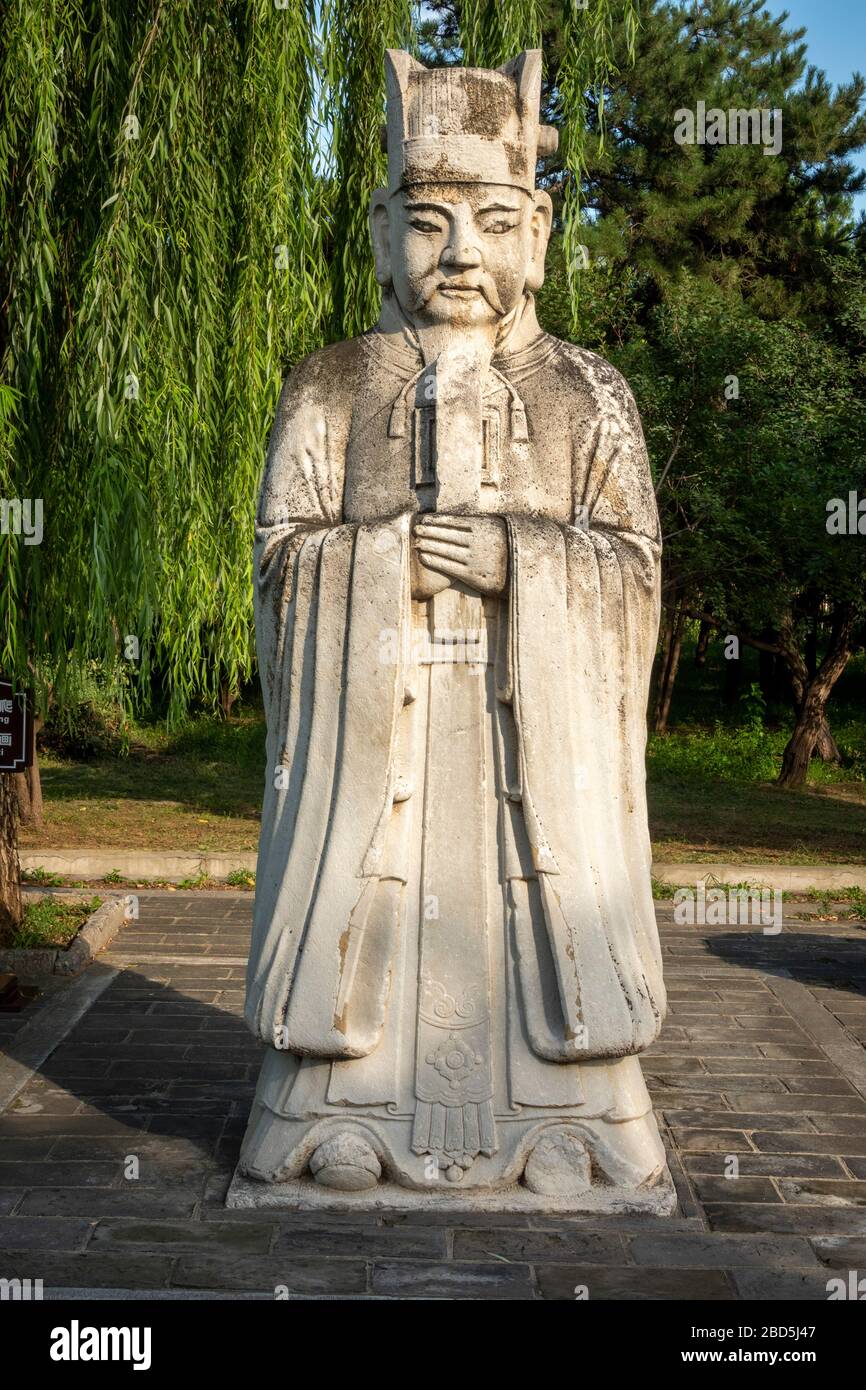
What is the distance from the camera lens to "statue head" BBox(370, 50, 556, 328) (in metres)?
4.72

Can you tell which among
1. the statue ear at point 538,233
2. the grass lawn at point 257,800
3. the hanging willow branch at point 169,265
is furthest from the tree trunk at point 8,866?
→ the statue ear at point 538,233

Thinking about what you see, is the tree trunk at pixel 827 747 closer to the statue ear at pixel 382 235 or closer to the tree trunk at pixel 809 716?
the tree trunk at pixel 809 716

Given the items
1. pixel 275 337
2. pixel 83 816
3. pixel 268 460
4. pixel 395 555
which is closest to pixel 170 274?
pixel 275 337

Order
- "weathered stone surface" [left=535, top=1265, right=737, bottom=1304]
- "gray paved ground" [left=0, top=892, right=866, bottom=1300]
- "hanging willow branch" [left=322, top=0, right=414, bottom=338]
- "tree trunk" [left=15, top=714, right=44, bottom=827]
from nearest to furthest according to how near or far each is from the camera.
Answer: "weathered stone surface" [left=535, top=1265, right=737, bottom=1304], "gray paved ground" [left=0, top=892, right=866, bottom=1300], "hanging willow branch" [left=322, top=0, right=414, bottom=338], "tree trunk" [left=15, top=714, right=44, bottom=827]

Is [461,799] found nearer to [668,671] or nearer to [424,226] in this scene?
[424,226]

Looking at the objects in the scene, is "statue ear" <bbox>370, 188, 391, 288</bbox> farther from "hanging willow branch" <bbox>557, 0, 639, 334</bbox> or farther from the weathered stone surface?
the weathered stone surface

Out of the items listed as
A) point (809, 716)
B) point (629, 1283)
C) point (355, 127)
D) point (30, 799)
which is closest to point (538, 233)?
point (355, 127)

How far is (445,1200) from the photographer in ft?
15.0

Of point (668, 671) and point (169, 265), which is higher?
point (169, 265)

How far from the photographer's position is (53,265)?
21.4 ft

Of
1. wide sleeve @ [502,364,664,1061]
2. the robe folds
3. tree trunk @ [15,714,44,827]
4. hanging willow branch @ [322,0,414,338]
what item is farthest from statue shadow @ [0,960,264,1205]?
tree trunk @ [15,714,44,827]

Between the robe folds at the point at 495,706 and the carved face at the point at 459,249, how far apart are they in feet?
0.73

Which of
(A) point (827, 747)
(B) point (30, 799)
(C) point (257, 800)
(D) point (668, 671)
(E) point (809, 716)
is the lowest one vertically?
(C) point (257, 800)

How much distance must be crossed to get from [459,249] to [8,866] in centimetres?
493
